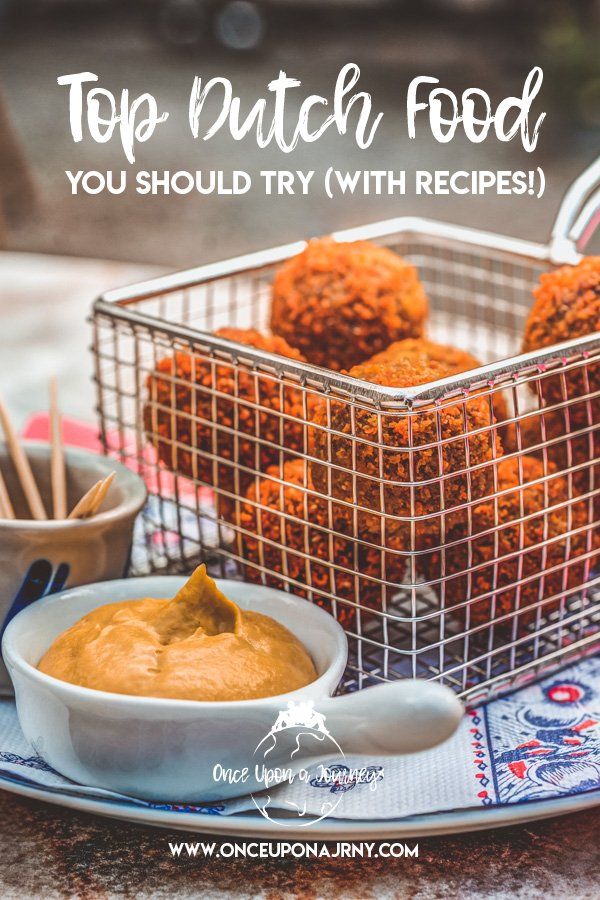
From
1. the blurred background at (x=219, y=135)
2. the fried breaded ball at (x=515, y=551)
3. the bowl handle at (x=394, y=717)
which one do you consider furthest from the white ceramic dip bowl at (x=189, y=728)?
the blurred background at (x=219, y=135)

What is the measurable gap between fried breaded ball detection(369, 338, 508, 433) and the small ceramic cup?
176mm

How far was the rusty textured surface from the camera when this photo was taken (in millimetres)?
483

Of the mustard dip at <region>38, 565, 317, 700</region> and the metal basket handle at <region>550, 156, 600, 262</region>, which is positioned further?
the metal basket handle at <region>550, 156, 600, 262</region>

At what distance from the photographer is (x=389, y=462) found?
57 cm

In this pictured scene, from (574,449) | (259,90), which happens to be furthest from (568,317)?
(259,90)

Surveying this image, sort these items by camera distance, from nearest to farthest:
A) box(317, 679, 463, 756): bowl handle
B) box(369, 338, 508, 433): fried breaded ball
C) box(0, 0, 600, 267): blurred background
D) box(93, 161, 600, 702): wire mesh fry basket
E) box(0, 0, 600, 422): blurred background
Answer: box(317, 679, 463, 756): bowl handle, box(93, 161, 600, 702): wire mesh fry basket, box(369, 338, 508, 433): fried breaded ball, box(0, 0, 600, 422): blurred background, box(0, 0, 600, 267): blurred background

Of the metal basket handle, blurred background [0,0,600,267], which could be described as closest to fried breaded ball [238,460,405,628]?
the metal basket handle

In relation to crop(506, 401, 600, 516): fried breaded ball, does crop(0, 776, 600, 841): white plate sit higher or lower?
lower

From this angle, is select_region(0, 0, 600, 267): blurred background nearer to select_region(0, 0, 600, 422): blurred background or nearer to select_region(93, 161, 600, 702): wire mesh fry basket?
select_region(0, 0, 600, 422): blurred background

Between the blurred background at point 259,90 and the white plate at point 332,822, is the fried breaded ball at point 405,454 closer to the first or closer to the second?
the white plate at point 332,822

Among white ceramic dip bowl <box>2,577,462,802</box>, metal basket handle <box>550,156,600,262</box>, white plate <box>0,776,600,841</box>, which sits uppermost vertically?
metal basket handle <box>550,156,600,262</box>

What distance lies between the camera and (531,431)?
2.30 ft

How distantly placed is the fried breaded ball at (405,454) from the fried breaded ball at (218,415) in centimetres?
6

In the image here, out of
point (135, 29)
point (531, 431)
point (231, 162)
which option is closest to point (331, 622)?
point (531, 431)
